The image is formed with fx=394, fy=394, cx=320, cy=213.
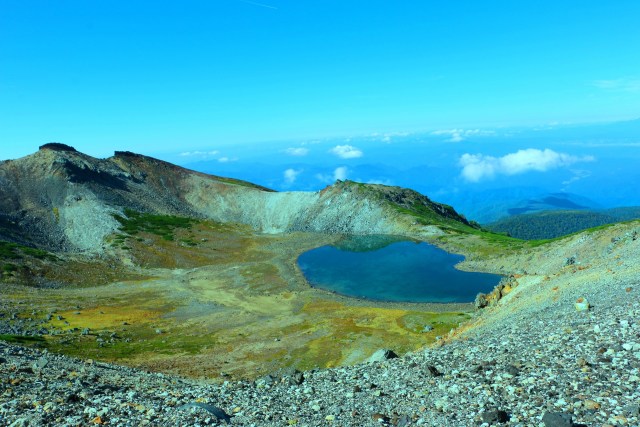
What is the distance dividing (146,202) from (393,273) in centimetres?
10846

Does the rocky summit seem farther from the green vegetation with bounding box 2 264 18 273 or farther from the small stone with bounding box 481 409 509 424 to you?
the green vegetation with bounding box 2 264 18 273

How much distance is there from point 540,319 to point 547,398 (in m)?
13.2

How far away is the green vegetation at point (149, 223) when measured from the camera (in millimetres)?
126750

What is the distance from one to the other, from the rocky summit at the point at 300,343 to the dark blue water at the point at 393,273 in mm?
6990

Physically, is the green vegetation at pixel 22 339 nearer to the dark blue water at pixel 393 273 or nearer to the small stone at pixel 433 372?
the small stone at pixel 433 372

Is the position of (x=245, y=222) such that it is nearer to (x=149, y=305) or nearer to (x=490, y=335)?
(x=149, y=305)

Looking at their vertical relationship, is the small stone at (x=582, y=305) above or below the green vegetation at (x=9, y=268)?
Result: above

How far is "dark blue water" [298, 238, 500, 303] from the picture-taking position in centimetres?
8138

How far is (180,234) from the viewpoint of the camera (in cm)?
13175

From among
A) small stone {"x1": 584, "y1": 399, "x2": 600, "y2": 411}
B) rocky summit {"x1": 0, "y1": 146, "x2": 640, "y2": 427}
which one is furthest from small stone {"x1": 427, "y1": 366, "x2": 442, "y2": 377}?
small stone {"x1": 584, "y1": 399, "x2": 600, "y2": 411}

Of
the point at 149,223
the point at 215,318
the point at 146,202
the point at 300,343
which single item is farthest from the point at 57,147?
the point at 300,343

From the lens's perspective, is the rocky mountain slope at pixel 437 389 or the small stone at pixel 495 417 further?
the rocky mountain slope at pixel 437 389

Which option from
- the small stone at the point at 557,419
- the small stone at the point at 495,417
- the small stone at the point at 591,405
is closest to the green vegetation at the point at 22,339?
the small stone at the point at 495,417

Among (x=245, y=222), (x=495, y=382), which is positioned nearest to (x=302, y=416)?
(x=495, y=382)
